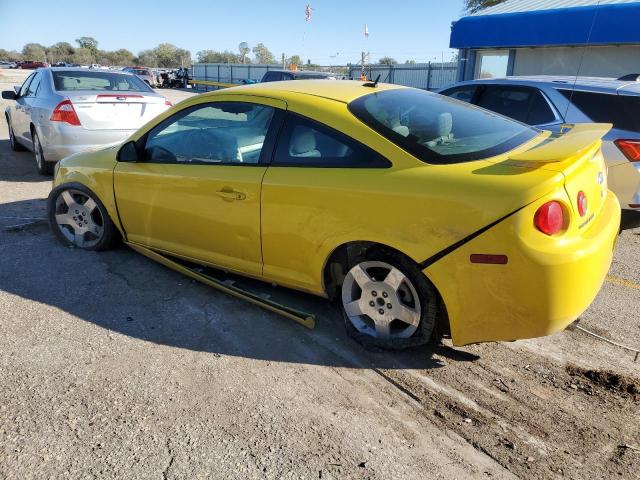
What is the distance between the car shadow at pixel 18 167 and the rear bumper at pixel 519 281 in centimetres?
699

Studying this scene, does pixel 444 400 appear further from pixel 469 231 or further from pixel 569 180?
pixel 569 180

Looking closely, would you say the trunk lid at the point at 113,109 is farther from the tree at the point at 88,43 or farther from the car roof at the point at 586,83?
the tree at the point at 88,43

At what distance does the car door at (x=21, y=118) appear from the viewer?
8469mm

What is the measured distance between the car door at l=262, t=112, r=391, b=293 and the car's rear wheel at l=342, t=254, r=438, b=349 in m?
0.25

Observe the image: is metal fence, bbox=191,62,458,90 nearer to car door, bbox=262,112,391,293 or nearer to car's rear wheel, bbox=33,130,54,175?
car's rear wheel, bbox=33,130,54,175

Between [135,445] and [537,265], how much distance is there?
2089mm

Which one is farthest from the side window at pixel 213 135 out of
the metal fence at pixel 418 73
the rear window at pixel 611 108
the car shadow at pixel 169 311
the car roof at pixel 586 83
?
the metal fence at pixel 418 73

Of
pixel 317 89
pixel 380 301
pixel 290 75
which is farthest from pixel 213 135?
pixel 290 75

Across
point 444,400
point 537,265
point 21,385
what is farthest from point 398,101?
point 21,385

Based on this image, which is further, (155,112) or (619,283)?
(155,112)

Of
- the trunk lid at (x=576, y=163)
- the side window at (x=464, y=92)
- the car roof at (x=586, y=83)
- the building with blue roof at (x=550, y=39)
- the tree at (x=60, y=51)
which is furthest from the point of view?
the tree at (x=60, y=51)

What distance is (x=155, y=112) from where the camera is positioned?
791cm

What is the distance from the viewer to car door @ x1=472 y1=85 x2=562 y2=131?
5477mm

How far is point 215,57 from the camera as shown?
7881 cm
